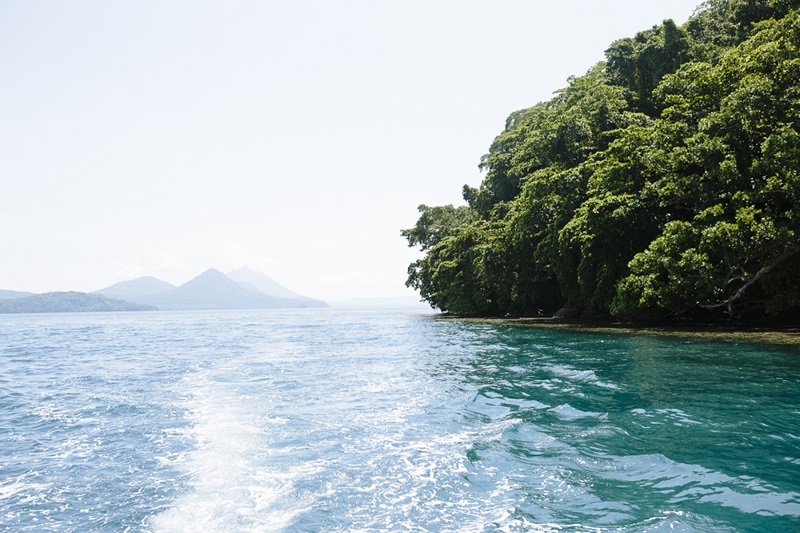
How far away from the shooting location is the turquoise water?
5.88 meters

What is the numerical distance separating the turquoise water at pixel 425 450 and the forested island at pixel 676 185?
9101mm

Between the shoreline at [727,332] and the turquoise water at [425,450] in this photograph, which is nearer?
the turquoise water at [425,450]

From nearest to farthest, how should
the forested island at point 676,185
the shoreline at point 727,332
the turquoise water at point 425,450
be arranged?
the turquoise water at point 425,450 < the shoreline at point 727,332 < the forested island at point 676,185

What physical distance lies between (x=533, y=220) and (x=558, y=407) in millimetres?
30461

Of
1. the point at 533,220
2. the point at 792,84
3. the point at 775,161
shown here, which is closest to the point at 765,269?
the point at 775,161

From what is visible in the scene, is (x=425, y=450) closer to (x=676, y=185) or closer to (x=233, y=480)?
Answer: (x=233, y=480)

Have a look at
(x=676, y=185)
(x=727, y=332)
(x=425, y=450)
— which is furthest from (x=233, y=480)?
(x=676, y=185)

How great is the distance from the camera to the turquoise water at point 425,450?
588cm

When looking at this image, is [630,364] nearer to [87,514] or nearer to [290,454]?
[290,454]

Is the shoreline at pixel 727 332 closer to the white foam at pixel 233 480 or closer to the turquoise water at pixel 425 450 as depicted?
the turquoise water at pixel 425 450

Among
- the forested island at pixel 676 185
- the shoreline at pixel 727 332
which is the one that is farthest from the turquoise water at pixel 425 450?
the forested island at pixel 676 185

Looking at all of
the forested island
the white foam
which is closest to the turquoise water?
the white foam

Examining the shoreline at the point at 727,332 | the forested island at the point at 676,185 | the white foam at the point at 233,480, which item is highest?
the forested island at the point at 676,185

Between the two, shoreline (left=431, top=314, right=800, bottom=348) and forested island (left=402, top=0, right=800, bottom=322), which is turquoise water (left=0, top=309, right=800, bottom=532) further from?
forested island (left=402, top=0, right=800, bottom=322)
